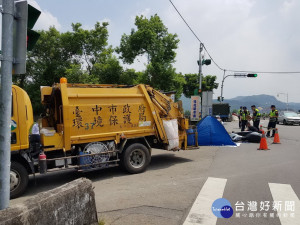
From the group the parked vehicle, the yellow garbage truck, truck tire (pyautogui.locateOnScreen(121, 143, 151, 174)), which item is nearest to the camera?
the yellow garbage truck

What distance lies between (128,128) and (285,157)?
5.58m

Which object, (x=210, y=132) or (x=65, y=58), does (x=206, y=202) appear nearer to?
(x=210, y=132)

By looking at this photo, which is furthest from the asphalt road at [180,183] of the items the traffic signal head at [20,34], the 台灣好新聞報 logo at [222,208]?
the traffic signal head at [20,34]

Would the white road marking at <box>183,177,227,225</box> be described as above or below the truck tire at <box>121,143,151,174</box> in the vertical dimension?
below

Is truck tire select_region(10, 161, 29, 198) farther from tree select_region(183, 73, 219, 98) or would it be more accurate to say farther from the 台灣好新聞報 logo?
tree select_region(183, 73, 219, 98)

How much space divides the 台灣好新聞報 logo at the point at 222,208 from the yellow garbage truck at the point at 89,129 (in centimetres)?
282

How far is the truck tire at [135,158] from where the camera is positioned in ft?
23.1

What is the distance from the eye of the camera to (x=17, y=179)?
18.1ft

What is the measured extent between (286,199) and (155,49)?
60.1 feet

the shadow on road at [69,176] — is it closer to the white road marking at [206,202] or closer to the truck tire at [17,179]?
the truck tire at [17,179]

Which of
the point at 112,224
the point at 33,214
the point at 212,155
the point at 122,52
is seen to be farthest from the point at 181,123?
the point at 122,52

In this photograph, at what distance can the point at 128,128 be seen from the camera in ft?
23.6

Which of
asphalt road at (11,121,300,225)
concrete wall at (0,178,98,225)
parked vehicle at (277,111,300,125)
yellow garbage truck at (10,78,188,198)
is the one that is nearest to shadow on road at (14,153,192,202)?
asphalt road at (11,121,300,225)

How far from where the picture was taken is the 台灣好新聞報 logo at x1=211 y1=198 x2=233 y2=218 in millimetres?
4371
